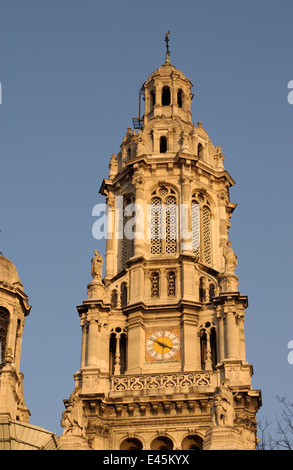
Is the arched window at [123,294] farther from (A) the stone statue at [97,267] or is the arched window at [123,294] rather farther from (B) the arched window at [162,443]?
(B) the arched window at [162,443]

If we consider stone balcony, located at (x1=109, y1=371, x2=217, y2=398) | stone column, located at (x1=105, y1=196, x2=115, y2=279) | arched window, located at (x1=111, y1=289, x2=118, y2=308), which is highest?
stone column, located at (x1=105, y1=196, x2=115, y2=279)

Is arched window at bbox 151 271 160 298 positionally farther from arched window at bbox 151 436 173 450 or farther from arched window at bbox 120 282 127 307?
arched window at bbox 151 436 173 450

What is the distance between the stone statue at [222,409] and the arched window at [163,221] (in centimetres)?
1753

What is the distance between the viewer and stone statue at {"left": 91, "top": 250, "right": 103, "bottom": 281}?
62.7m

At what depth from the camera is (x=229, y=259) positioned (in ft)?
204

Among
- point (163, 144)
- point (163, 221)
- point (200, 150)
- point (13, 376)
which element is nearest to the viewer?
point (13, 376)

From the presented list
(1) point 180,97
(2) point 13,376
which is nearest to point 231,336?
(2) point 13,376

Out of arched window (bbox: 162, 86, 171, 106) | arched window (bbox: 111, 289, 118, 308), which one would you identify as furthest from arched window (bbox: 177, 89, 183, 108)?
arched window (bbox: 111, 289, 118, 308)

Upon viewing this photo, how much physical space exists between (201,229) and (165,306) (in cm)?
686

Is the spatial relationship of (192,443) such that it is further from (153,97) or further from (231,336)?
(153,97)

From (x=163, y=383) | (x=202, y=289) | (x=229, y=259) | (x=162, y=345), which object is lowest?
(x=163, y=383)

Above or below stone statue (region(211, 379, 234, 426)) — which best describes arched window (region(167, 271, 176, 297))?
above

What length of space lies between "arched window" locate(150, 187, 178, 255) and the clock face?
230 inches

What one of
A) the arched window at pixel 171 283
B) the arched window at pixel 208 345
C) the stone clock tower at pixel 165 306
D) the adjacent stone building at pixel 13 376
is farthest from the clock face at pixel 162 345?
the adjacent stone building at pixel 13 376
